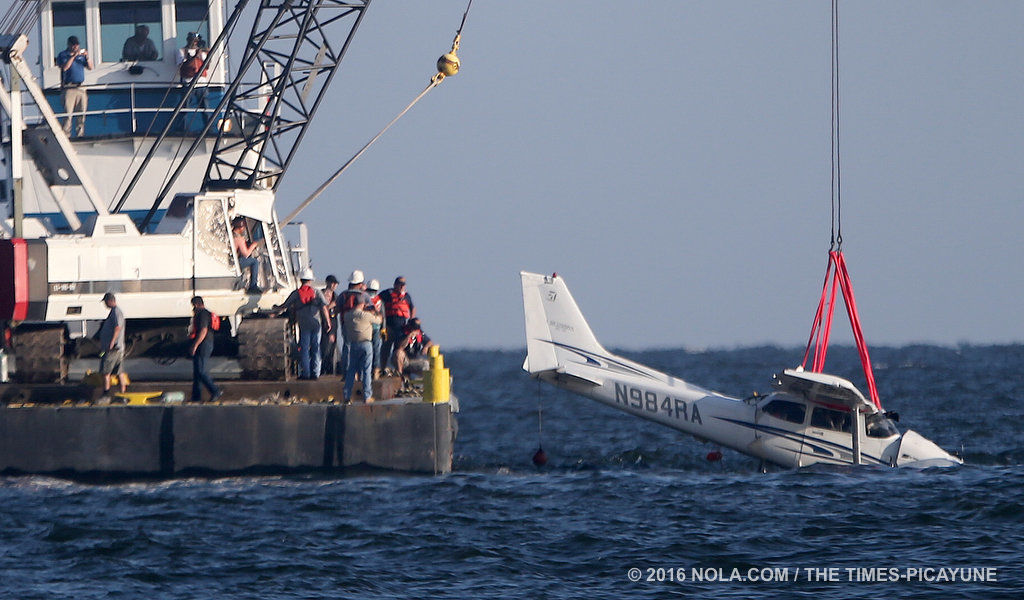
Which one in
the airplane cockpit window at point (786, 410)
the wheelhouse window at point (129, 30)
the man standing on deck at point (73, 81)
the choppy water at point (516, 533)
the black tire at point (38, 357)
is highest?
the wheelhouse window at point (129, 30)

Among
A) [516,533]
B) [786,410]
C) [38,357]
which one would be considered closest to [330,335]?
[38,357]

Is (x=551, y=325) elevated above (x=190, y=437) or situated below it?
above

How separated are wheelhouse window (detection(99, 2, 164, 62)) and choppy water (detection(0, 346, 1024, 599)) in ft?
33.6

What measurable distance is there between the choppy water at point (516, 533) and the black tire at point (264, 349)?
66.7 inches

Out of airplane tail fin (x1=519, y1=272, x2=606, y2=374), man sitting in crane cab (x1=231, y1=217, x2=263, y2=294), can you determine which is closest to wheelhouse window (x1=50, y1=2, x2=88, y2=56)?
man sitting in crane cab (x1=231, y1=217, x2=263, y2=294)

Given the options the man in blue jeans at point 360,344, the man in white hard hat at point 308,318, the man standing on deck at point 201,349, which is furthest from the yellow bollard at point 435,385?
the man standing on deck at point 201,349

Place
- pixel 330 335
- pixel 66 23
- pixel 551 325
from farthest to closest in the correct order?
pixel 66 23 → pixel 551 325 → pixel 330 335

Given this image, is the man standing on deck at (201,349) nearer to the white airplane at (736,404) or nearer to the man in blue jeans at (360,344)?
the man in blue jeans at (360,344)

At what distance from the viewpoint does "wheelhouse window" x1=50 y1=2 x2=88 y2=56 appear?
26.8m

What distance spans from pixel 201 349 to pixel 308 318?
1.69m

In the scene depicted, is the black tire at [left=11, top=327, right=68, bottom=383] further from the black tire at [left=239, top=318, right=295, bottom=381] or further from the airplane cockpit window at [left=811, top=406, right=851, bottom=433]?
the airplane cockpit window at [left=811, top=406, right=851, bottom=433]

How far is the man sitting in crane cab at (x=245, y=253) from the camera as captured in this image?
22344 mm

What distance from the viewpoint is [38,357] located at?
20.9m

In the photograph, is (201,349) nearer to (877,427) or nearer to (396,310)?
(396,310)
